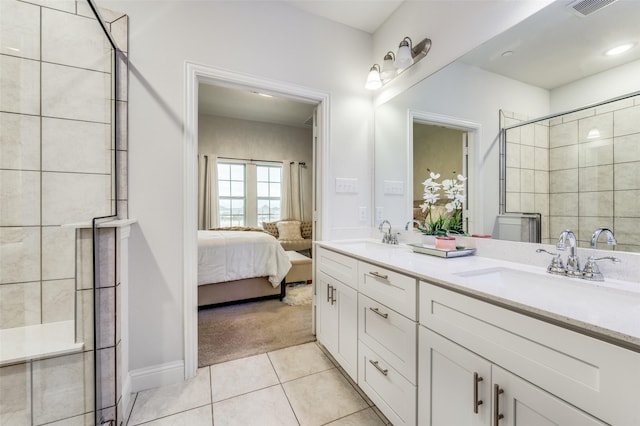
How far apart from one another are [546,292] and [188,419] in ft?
6.17

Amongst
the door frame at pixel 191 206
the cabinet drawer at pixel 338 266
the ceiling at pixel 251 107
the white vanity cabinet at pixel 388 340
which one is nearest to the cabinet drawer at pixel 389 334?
the white vanity cabinet at pixel 388 340

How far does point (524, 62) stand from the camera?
1.34 meters

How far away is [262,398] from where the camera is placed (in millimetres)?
1581

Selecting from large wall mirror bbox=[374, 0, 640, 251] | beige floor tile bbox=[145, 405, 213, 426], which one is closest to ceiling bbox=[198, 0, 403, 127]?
large wall mirror bbox=[374, 0, 640, 251]

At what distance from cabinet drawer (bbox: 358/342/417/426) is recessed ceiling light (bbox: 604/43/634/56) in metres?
1.61

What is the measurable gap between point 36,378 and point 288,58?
244cm

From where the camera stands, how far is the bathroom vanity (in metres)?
0.61

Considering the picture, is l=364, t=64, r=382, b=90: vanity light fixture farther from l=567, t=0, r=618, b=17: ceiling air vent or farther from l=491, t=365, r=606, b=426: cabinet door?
l=491, t=365, r=606, b=426: cabinet door

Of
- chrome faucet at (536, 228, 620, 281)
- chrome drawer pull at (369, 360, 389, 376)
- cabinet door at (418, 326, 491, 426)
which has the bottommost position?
chrome drawer pull at (369, 360, 389, 376)

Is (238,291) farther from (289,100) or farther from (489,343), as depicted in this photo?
(489,343)

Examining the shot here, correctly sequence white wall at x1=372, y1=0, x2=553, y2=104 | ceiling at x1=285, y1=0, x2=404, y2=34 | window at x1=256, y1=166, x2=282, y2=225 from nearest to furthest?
white wall at x1=372, y1=0, x2=553, y2=104, ceiling at x1=285, y1=0, x2=404, y2=34, window at x1=256, y1=166, x2=282, y2=225

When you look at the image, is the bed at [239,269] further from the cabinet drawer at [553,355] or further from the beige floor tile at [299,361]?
the cabinet drawer at [553,355]

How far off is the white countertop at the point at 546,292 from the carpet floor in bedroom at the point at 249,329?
4.03 feet

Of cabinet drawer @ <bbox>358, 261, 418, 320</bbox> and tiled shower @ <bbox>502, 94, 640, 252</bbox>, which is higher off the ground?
tiled shower @ <bbox>502, 94, 640, 252</bbox>
